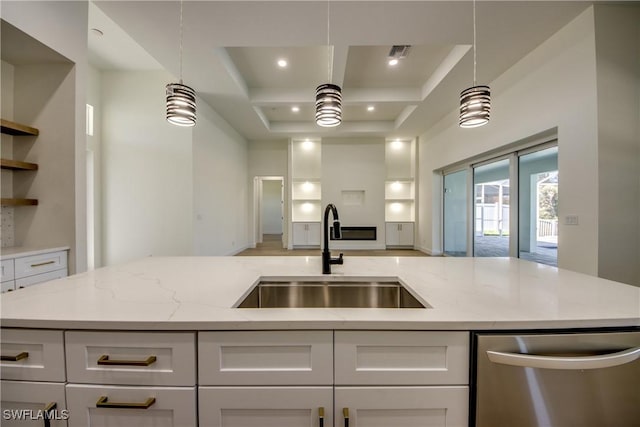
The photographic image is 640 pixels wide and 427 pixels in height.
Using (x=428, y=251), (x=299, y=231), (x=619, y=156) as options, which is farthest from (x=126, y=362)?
(x=428, y=251)

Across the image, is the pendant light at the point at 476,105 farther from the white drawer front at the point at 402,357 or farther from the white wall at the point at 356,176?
the white wall at the point at 356,176

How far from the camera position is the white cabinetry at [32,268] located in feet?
5.93

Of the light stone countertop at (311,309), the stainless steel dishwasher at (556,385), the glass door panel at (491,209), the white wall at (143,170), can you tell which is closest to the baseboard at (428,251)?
the glass door panel at (491,209)

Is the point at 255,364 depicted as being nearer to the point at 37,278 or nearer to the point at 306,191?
the point at 37,278

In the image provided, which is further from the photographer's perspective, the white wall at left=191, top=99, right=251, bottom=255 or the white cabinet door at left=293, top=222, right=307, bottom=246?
the white cabinet door at left=293, top=222, right=307, bottom=246

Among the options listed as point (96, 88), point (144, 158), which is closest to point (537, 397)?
point (144, 158)

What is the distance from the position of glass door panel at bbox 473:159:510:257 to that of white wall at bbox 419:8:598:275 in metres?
0.68

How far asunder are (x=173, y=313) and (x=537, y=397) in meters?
1.19

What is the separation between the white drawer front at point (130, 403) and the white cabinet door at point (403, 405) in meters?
0.48

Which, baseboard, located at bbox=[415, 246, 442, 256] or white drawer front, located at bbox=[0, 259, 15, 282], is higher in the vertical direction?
white drawer front, located at bbox=[0, 259, 15, 282]

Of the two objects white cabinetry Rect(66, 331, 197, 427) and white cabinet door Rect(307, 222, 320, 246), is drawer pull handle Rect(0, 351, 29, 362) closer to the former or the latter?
white cabinetry Rect(66, 331, 197, 427)

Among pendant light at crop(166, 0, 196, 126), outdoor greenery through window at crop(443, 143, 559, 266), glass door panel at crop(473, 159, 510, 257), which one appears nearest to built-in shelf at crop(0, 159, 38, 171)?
pendant light at crop(166, 0, 196, 126)

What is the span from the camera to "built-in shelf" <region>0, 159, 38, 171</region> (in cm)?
202

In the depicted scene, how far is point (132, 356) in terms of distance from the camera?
2.65ft
